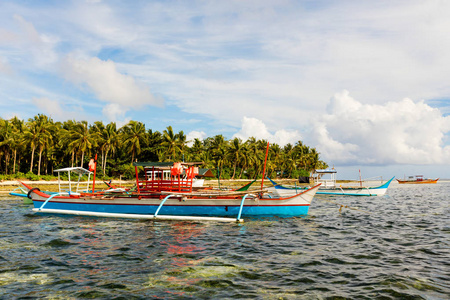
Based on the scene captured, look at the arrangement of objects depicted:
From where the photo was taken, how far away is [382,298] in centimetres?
665

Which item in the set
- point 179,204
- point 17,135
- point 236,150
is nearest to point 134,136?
point 17,135

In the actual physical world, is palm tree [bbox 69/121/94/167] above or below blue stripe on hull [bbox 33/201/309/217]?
above

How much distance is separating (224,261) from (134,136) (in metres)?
55.9

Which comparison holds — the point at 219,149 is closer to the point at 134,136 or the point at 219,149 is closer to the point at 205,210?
the point at 134,136

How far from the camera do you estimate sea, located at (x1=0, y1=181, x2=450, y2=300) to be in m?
7.03

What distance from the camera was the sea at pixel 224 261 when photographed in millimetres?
7031

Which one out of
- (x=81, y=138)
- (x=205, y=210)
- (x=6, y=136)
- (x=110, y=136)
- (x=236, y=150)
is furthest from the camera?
(x=236, y=150)

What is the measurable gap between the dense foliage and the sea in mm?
31701

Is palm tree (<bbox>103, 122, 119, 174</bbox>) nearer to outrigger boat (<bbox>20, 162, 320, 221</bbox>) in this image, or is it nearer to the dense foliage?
the dense foliage

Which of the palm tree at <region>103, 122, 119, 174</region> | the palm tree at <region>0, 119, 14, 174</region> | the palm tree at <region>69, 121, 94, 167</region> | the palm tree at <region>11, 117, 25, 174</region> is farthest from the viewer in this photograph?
the palm tree at <region>103, 122, 119, 174</region>

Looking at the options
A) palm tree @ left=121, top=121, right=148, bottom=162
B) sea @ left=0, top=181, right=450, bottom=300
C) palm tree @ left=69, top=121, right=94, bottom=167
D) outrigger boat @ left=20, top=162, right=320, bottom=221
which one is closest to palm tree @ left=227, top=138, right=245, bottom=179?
palm tree @ left=121, top=121, right=148, bottom=162

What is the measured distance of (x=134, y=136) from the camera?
61.7 meters

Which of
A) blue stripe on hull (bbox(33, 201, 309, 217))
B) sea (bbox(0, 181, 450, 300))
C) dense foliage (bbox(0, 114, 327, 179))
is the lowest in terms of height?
sea (bbox(0, 181, 450, 300))

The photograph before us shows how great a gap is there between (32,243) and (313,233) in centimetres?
1211
